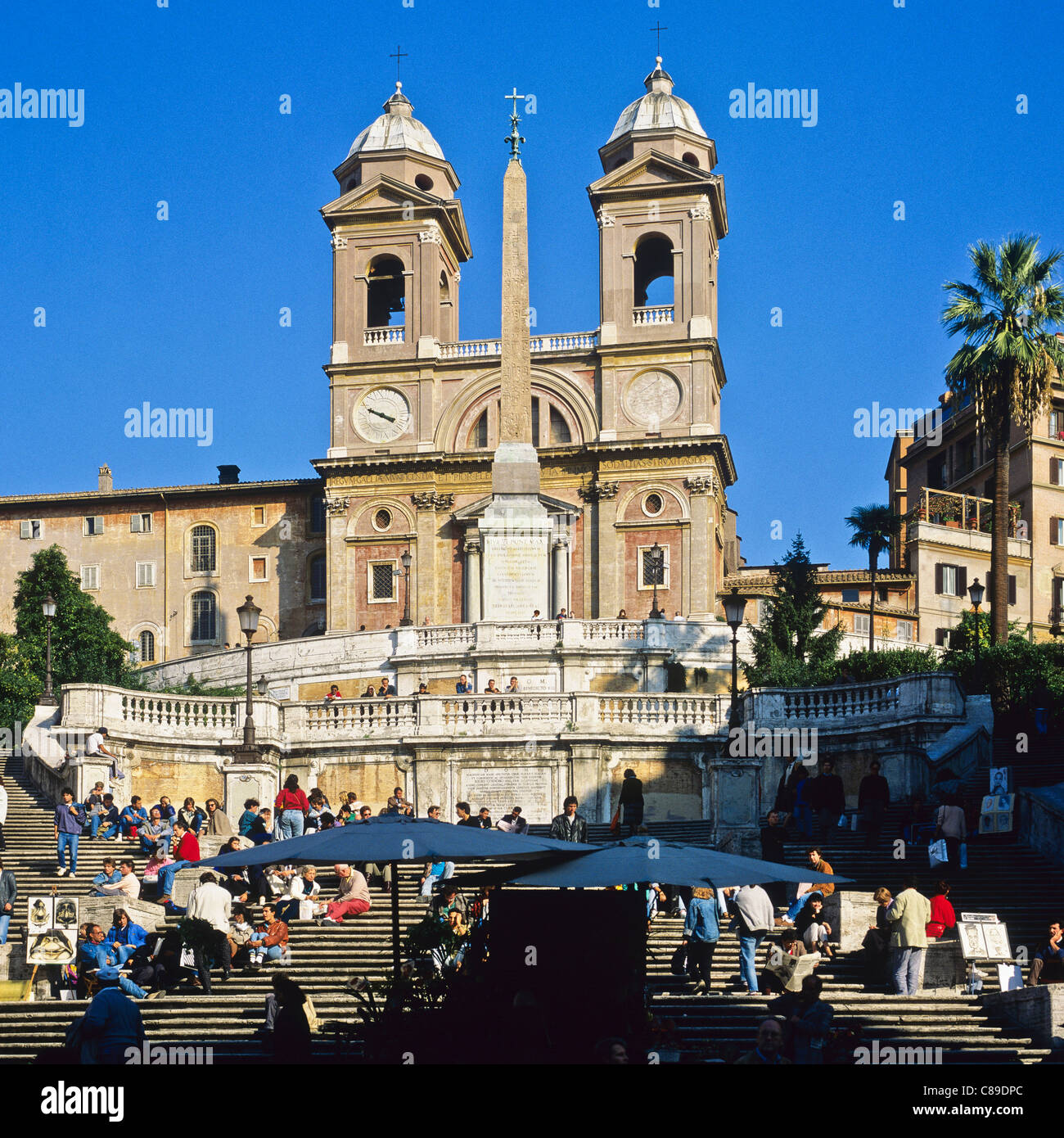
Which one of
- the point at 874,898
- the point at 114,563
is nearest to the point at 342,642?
the point at 114,563

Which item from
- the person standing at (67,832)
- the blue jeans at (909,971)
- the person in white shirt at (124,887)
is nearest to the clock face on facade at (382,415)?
the person standing at (67,832)

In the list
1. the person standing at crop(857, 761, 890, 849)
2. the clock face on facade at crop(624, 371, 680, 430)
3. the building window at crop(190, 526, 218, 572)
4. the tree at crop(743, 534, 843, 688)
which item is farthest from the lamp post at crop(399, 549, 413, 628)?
the person standing at crop(857, 761, 890, 849)

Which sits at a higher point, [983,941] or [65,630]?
[65,630]

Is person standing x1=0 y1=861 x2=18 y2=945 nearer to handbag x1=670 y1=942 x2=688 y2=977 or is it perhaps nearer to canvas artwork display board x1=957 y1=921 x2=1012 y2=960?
handbag x1=670 y1=942 x2=688 y2=977

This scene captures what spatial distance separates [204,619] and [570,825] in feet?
158

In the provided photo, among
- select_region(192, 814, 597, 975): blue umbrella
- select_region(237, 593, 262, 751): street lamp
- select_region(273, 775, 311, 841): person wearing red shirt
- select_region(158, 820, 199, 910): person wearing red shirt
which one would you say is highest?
select_region(237, 593, 262, 751): street lamp

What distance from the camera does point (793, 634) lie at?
52.0m

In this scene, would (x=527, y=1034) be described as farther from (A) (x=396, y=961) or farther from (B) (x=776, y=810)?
(B) (x=776, y=810)

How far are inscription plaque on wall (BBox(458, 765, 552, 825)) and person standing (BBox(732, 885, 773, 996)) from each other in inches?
546

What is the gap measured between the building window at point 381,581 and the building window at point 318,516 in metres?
4.44

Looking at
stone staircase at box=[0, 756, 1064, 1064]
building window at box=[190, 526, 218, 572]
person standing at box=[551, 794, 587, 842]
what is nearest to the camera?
stone staircase at box=[0, 756, 1064, 1064]

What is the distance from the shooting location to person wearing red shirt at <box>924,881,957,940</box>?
72.5ft

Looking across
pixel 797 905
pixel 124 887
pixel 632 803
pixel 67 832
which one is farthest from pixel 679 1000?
pixel 67 832

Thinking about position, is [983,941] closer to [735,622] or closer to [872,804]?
[872,804]
